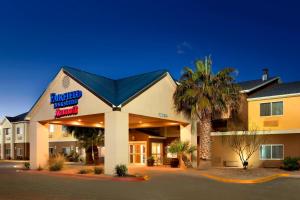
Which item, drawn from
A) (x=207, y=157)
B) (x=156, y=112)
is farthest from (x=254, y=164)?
(x=156, y=112)

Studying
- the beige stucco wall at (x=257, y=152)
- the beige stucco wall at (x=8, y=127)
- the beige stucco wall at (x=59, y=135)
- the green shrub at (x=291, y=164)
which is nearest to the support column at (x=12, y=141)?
the beige stucco wall at (x=8, y=127)

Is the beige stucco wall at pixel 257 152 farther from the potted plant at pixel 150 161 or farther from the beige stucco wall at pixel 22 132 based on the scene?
the beige stucco wall at pixel 22 132

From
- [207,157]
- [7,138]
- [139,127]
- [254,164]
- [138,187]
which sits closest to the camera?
[138,187]

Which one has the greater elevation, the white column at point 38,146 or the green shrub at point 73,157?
the white column at point 38,146

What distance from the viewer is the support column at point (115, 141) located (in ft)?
75.6

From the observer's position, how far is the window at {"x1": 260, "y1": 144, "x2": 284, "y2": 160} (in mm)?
30750

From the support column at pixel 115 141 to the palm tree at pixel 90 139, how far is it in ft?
46.9

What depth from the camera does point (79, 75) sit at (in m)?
27.0

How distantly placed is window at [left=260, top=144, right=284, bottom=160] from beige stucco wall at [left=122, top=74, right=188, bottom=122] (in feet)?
23.9

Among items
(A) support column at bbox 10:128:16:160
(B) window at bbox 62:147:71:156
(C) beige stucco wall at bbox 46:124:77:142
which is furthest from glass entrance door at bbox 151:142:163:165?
(A) support column at bbox 10:128:16:160

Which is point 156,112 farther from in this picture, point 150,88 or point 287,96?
point 287,96

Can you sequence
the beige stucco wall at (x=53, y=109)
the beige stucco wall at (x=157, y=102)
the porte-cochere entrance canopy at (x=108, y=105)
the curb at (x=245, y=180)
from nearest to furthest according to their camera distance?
the curb at (x=245, y=180) < the porte-cochere entrance canopy at (x=108, y=105) < the beige stucco wall at (x=53, y=109) < the beige stucco wall at (x=157, y=102)

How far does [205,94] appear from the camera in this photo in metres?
29.3

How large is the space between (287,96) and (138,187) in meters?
18.5
